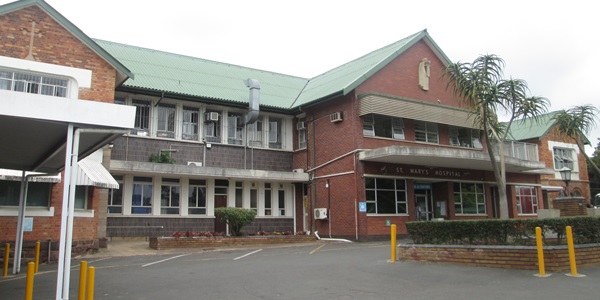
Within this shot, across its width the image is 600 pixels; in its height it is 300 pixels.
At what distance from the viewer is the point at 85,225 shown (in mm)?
17406

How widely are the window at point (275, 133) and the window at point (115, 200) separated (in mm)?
8000

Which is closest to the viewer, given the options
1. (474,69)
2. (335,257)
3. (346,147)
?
(335,257)

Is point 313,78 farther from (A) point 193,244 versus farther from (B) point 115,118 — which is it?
(B) point 115,118

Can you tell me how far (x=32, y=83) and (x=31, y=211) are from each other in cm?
419

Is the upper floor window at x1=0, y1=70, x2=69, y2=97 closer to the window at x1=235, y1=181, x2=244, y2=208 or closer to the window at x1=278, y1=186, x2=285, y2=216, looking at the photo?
the window at x1=235, y1=181, x2=244, y2=208

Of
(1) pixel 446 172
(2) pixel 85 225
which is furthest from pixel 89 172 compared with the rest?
(1) pixel 446 172

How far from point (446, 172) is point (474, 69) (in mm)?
8576

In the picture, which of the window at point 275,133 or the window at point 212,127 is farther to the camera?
the window at point 275,133

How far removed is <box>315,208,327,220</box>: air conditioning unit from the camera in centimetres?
2362

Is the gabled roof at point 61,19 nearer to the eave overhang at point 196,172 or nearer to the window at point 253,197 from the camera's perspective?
the eave overhang at point 196,172

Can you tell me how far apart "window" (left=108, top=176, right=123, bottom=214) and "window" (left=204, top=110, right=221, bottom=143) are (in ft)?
15.2

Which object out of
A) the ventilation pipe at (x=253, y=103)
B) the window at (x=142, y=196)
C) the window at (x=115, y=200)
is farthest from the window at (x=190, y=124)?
the window at (x=115, y=200)

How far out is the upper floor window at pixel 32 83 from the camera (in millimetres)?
16141

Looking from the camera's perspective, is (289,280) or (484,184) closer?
(289,280)
